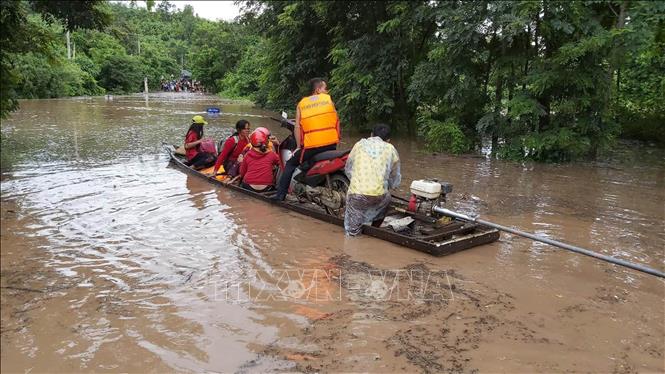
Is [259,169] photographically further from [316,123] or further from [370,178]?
[370,178]

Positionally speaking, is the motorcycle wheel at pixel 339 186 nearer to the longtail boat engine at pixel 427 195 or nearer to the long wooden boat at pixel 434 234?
the long wooden boat at pixel 434 234

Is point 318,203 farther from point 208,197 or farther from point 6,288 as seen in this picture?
point 6,288

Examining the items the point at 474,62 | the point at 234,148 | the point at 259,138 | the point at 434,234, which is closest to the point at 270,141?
the point at 259,138

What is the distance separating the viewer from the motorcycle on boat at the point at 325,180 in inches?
262

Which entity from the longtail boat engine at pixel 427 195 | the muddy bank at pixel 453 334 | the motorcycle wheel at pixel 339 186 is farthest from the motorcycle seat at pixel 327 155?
the muddy bank at pixel 453 334

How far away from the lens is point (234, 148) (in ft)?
29.2

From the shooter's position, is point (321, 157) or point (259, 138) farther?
point (259, 138)

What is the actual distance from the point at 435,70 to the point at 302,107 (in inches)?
284

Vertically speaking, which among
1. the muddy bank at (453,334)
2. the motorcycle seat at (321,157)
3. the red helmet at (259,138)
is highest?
the red helmet at (259,138)

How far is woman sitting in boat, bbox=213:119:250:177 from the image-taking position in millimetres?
8703

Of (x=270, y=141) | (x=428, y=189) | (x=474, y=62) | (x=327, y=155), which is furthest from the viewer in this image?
(x=474, y=62)

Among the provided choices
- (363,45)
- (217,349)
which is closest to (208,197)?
(217,349)

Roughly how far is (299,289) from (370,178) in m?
1.76

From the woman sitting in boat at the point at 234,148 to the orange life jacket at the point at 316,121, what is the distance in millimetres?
2195
